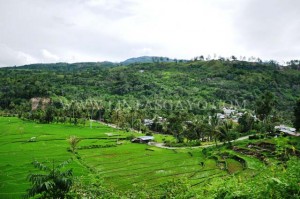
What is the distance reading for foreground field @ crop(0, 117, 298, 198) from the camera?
44.2m

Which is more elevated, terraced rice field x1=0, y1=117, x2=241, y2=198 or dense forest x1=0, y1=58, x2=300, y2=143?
dense forest x1=0, y1=58, x2=300, y2=143

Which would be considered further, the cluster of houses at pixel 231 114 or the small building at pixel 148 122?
the cluster of houses at pixel 231 114

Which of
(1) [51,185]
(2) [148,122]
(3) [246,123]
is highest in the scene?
(1) [51,185]

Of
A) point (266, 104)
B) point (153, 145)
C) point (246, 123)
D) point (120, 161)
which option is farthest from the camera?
point (246, 123)

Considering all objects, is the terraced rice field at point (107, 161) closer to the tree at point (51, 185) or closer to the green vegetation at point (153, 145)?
the green vegetation at point (153, 145)

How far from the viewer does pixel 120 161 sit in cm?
5850

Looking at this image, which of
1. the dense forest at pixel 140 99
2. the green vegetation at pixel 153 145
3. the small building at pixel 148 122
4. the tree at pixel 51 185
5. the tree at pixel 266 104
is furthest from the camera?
the small building at pixel 148 122

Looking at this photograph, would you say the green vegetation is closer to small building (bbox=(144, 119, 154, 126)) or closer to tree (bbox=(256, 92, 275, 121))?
tree (bbox=(256, 92, 275, 121))

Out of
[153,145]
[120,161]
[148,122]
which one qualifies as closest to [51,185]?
[120,161]

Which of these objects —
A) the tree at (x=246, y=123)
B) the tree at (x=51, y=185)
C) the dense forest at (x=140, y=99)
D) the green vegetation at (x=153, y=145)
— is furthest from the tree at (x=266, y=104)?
the tree at (x=51, y=185)

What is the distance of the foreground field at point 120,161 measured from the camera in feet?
145

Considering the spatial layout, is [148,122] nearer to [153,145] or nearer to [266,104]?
[153,145]

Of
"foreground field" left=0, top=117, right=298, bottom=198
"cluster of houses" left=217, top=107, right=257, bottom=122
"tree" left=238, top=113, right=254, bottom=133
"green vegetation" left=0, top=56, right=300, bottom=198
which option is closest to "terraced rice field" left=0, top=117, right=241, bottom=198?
"foreground field" left=0, top=117, right=298, bottom=198

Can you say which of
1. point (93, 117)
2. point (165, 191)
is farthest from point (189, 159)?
point (93, 117)
